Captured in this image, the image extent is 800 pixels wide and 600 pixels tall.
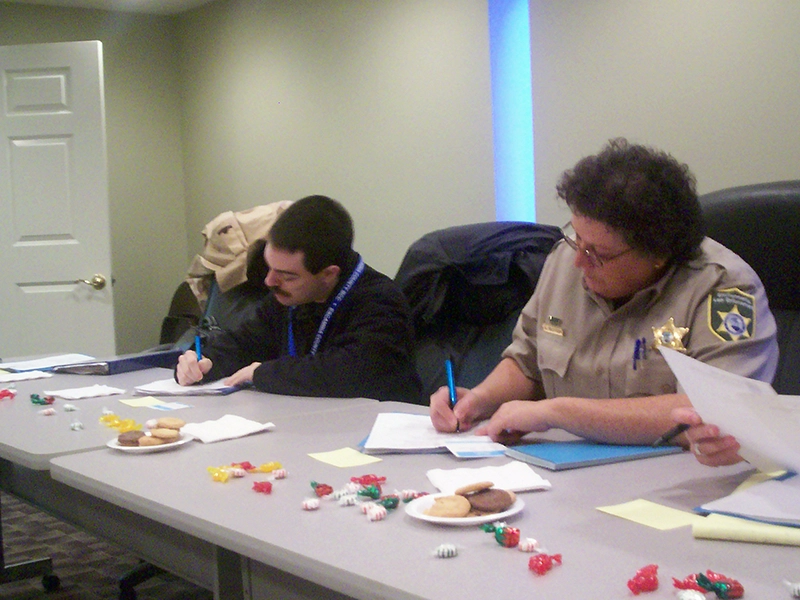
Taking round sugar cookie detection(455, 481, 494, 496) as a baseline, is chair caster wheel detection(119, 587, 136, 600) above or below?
below

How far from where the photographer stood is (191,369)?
7.31 feet

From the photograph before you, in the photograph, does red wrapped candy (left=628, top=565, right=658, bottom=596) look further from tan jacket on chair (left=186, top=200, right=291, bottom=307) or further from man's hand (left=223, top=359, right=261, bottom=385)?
tan jacket on chair (left=186, top=200, right=291, bottom=307)

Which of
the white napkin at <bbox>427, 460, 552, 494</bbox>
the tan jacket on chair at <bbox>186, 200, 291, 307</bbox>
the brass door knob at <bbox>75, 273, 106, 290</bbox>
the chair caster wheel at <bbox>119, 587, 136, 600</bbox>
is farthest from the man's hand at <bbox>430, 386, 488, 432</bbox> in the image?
the brass door knob at <bbox>75, 273, 106, 290</bbox>

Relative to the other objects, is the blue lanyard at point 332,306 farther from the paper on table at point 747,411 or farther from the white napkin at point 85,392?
the paper on table at point 747,411

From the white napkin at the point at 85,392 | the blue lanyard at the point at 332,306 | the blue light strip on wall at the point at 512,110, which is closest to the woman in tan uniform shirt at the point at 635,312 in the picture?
the blue lanyard at the point at 332,306

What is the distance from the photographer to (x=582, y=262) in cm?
162

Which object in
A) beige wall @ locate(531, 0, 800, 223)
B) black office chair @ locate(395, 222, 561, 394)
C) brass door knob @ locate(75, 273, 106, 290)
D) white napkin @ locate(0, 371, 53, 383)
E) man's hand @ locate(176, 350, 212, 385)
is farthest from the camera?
brass door knob @ locate(75, 273, 106, 290)

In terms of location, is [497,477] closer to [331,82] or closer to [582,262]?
[582,262]

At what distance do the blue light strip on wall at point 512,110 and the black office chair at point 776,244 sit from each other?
6.08ft

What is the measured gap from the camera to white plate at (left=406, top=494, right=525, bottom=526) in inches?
39.5

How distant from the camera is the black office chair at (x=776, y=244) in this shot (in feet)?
5.67

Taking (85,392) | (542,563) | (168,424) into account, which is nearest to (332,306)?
(85,392)

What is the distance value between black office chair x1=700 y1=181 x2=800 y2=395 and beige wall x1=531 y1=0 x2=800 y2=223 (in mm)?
1050

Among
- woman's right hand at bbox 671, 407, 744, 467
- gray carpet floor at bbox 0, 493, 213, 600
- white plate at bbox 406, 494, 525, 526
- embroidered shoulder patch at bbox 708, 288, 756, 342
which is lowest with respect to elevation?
gray carpet floor at bbox 0, 493, 213, 600
